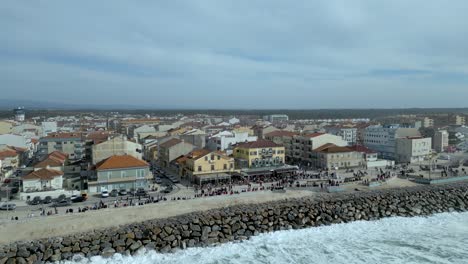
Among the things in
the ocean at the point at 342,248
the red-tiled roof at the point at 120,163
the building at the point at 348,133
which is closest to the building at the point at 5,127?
the red-tiled roof at the point at 120,163

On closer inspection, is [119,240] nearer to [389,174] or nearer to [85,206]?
[85,206]

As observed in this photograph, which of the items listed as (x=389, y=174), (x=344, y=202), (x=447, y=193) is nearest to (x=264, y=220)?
(x=344, y=202)

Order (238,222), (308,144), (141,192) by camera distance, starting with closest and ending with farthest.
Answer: (238,222)
(141,192)
(308,144)

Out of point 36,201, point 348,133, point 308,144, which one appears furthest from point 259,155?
point 348,133

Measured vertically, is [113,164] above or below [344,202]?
above

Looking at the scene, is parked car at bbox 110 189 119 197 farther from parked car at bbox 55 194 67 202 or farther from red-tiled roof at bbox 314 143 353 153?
red-tiled roof at bbox 314 143 353 153

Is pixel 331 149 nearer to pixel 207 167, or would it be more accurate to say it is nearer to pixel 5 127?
pixel 207 167
